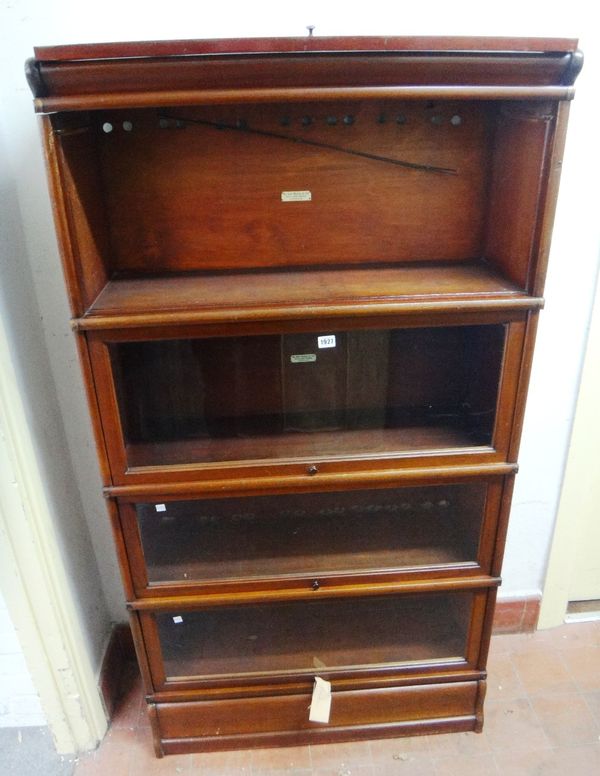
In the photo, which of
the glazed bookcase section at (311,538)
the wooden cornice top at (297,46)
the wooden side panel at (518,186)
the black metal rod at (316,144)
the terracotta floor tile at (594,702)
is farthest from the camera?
the terracotta floor tile at (594,702)

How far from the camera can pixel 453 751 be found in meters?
1.36

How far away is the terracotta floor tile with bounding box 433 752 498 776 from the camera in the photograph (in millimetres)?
1312

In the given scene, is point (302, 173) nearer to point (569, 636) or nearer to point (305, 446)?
point (305, 446)

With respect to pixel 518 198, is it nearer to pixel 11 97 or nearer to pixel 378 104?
pixel 378 104

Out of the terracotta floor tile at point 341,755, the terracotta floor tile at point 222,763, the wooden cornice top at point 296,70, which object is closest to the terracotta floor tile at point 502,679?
the terracotta floor tile at point 341,755

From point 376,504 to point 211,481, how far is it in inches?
16.8

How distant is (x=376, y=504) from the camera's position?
4.32 feet

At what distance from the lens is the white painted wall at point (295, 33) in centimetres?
105

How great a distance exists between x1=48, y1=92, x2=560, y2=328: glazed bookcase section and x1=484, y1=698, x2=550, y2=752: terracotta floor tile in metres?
1.06

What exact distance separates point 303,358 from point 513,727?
1.05m

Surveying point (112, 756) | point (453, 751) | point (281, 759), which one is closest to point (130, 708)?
point (112, 756)

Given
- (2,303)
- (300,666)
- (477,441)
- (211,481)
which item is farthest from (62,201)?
(300,666)

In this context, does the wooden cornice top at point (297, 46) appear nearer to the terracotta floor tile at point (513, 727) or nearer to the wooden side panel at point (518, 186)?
the wooden side panel at point (518, 186)

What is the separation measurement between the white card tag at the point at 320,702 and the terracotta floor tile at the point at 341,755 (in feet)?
0.40
